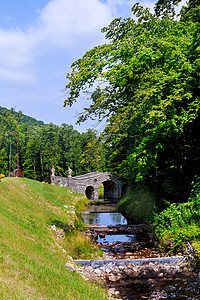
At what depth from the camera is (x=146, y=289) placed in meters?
8.08

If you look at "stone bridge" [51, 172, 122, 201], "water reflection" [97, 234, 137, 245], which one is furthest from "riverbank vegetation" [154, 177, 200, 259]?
"stone bridge" [51, 172, 122, 201]

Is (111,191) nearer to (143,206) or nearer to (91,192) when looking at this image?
(91,192)

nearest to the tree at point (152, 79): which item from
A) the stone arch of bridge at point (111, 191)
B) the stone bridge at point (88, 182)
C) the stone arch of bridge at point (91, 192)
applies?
the stone bridge at point (88, 182)

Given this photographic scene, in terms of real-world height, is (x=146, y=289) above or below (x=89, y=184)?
below

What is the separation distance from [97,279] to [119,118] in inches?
251

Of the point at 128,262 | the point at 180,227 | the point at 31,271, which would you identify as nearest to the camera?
the point at 31,271

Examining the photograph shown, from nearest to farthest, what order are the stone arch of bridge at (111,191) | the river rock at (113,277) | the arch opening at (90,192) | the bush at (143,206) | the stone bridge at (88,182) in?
the river rock at (113,277), the bush at (143,206), the stone bridge at (88,182), the arch opening at (90,192), the stone arch of bridge at (111,191)

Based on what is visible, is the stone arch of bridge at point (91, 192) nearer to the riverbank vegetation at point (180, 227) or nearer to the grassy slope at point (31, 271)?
the riverbank vegetation at point (180, 227)

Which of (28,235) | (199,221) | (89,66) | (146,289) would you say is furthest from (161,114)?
(28,235)

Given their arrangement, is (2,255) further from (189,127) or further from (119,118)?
(189,127)

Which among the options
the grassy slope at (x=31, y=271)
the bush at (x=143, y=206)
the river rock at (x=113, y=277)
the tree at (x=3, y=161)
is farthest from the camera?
the tree at (x=3, y=161)

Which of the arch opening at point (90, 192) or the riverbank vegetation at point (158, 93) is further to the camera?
the arch opening at point (90, 192)

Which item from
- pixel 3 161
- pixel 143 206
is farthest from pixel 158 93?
pixel 3 161

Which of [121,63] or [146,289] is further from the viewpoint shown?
[121,63]
